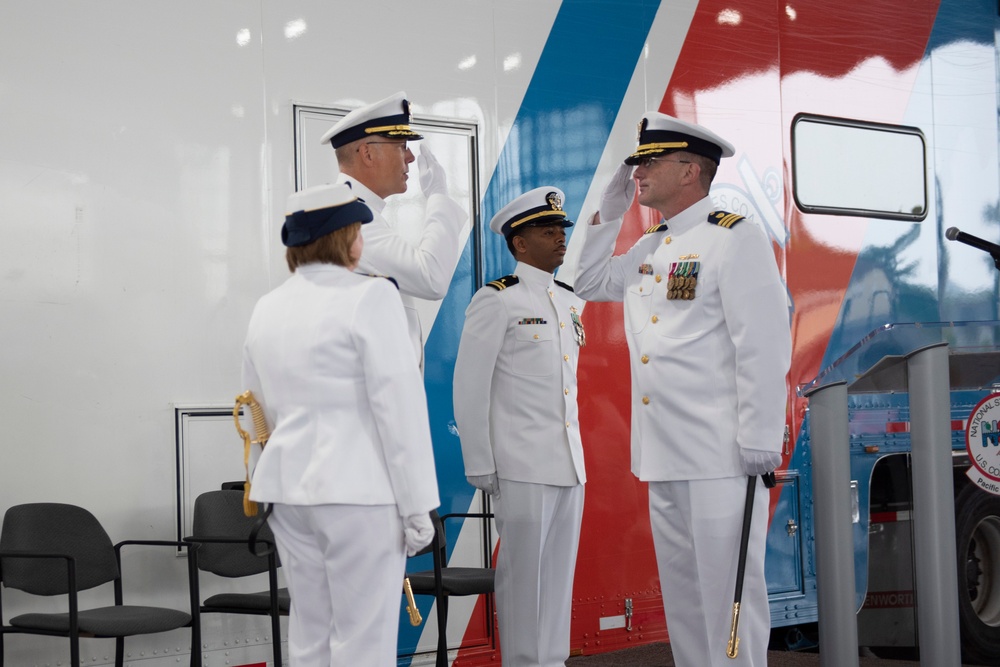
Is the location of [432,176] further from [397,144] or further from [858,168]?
[858,168]

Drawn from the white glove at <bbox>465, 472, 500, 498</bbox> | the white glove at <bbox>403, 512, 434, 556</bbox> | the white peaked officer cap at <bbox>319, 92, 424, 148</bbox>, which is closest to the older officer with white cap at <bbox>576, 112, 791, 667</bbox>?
the white glove at <bbox>465, 472, 500, 498</bbox>

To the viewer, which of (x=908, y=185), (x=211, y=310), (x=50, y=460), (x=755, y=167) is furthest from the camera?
(x=908, y=185)

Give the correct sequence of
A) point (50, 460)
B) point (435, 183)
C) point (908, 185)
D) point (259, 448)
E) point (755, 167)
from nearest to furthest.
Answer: point (259, 448), point (435, 183), point (50, 460), point (755, 167), point (908, 185)

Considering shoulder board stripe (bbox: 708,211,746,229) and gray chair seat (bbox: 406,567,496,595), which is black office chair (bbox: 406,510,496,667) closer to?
gray chair seat (bbox: 406,567,496,595)

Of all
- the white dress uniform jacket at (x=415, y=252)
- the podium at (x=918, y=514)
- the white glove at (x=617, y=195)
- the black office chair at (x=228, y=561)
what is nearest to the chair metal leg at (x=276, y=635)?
the black office chair at (x=228, y=561)

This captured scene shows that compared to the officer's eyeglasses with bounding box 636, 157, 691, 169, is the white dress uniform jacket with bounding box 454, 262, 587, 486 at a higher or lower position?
lower

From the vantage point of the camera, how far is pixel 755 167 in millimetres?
5359

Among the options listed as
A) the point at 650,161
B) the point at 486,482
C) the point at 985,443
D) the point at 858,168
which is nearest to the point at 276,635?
the point at 486,482

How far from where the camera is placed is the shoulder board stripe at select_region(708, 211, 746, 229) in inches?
135

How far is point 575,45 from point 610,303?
1134 mm

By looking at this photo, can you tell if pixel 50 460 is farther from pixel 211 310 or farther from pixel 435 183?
pixel 435 183

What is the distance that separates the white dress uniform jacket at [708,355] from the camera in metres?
3.29

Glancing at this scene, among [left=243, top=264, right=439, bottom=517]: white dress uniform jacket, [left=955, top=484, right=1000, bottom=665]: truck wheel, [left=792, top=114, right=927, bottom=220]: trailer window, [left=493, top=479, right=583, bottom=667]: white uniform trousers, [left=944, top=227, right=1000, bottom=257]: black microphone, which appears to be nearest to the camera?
[left=243, top=264, right=439, bottom=517]: white dress uniform jacket

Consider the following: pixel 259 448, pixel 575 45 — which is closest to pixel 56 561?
pixel 259 448
